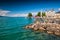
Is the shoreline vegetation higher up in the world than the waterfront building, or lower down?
lower down

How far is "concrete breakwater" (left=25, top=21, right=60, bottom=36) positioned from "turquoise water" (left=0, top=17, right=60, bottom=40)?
0.92ft

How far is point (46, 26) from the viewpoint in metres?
9.45

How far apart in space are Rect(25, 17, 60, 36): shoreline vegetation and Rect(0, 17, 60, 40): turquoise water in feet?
0.92

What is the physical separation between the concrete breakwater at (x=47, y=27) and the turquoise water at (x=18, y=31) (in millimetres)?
282

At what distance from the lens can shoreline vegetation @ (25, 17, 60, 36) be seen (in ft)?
30.2

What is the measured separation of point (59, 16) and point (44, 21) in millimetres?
870

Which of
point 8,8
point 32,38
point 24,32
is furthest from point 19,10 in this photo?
point 32,38

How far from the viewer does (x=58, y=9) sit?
9.32 metres

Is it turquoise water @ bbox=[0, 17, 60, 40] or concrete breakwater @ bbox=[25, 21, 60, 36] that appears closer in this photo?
turquoise water @ bbox=[0, 17, 60, 40]

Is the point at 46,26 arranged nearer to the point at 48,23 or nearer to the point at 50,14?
the point at 48,23

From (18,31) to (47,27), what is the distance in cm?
165

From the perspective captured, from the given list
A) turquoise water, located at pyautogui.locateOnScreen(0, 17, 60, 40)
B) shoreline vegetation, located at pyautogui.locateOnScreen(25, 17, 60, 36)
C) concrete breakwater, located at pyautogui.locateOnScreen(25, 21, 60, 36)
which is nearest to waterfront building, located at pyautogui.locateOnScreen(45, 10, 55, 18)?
shoreline vegetation, located at pyautogui.locateOnScreen(25, 17, 60, 36)

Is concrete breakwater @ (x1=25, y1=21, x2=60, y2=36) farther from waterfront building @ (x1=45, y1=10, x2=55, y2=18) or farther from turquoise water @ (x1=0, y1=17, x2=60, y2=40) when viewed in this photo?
waterfront building @ (x1=45, y1=10, x2=55, y2=18)

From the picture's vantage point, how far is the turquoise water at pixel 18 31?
8.67 m
